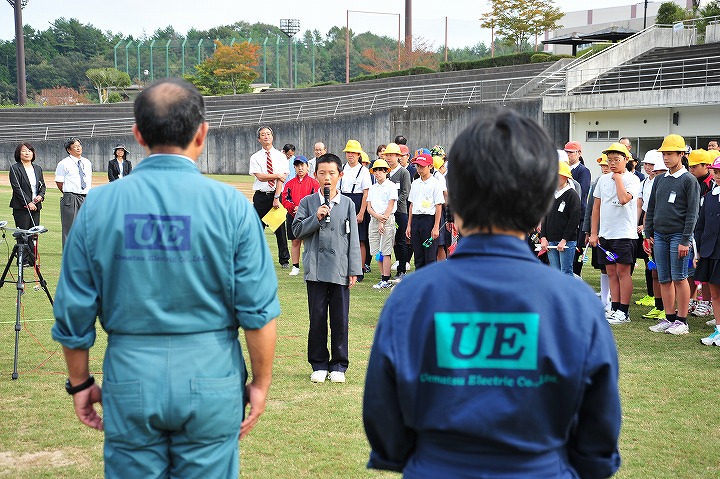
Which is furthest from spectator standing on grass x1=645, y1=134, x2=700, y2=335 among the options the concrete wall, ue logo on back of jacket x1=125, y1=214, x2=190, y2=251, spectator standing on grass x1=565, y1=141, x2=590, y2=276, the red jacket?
the concrete wall

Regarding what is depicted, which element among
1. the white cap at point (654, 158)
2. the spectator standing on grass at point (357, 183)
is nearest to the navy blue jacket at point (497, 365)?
the white cap at point (654, 158)

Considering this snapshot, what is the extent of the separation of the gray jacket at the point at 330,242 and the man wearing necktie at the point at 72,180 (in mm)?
8180

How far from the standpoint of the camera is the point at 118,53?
107375 mm

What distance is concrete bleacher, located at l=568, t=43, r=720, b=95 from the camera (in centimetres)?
2958

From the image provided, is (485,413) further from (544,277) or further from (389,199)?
(389,199)

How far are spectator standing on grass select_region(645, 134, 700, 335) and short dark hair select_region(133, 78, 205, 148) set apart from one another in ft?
23.9

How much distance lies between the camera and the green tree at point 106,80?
6881 centimetres

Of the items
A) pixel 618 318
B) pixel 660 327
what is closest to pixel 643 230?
pixel 618 318

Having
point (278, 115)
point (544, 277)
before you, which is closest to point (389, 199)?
point (544, 277)

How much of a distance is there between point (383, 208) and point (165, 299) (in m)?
9.89

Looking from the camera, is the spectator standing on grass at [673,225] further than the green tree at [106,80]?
No

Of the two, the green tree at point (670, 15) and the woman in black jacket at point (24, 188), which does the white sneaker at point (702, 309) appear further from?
the green tree at point (670, 15)

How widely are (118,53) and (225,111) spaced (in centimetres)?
6612

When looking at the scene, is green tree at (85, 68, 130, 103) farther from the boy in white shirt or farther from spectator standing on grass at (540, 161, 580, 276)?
spectator standing on grass at (540, 161, 580, 276)
